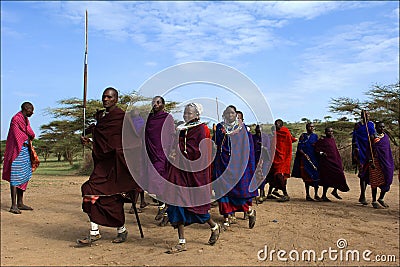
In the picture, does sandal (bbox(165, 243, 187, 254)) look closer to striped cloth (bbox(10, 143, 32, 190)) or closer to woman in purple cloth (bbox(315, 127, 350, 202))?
striped cloth (bbox(10, 143, 32, 190))

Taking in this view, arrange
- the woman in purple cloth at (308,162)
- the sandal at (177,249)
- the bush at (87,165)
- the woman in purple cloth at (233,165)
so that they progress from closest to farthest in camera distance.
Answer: the sandal at (177,249) < the woman in purple cloth at (233,165) < the woman in purple cloth at (308,162) < the bush at (87,165)

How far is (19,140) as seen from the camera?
921 centimetres

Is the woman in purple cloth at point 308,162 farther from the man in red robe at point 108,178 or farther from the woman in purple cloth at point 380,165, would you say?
the man in red robe at point 108,178

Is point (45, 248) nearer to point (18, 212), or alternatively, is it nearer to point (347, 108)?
point (18, 212)

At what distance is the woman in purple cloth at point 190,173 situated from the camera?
A: 596 cm

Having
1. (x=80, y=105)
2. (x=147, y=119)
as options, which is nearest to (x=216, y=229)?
(x=147, y=119)

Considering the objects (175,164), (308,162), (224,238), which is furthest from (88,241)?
(308,162)

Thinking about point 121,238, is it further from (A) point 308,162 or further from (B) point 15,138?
Result: (A) point 308,162

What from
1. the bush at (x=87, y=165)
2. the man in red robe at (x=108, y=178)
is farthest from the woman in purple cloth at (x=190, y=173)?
the bush at (x=87, y=165)

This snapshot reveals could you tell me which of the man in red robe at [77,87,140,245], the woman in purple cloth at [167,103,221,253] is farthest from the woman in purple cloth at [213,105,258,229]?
the man in red robe at [77,87,140,245]

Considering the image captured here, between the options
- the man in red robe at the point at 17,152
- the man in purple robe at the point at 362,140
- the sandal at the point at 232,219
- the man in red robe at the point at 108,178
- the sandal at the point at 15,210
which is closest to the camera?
the man in red robe at the point at 108,178

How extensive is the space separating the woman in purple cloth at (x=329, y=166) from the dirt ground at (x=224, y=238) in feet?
2.16

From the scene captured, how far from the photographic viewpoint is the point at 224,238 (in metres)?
6.66

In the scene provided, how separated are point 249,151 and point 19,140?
16.7ft
